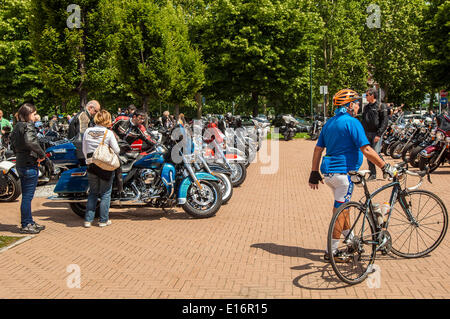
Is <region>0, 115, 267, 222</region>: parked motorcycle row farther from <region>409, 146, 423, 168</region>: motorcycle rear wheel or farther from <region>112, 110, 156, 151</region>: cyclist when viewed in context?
<region>409, 146, 423, 168</region>: motorcycle rear wheel

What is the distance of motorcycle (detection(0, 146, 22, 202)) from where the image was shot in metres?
8.95

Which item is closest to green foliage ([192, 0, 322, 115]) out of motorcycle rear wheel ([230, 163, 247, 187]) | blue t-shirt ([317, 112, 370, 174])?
motorcycle rear wheel ([230, 163, 247, 187])

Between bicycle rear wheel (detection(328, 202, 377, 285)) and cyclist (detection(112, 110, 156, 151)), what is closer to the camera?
bicycle rear wheel (detection(328, 202, 377, 285))

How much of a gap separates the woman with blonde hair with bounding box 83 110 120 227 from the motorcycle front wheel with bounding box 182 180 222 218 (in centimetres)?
124

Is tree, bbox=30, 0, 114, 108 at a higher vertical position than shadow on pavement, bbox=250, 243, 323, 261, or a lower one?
higher

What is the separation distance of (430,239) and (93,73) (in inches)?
480

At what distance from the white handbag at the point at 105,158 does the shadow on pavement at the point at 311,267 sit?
8.31 feet

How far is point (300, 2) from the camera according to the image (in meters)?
31.5

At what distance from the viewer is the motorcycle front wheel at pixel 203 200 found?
743cm

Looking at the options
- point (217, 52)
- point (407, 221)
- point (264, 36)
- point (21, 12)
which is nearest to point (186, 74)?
point (217, 52)

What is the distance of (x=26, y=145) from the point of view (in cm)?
666

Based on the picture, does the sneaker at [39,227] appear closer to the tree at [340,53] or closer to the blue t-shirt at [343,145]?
the blue t-shirt at [343,145]

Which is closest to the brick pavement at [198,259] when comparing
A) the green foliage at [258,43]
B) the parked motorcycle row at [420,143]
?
the parked motorcycle row at [420,143]

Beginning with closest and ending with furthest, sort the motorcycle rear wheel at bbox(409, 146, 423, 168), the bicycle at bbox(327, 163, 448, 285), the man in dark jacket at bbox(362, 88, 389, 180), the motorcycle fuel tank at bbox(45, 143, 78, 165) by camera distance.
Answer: the bicycle at bbox(327, 163, 448, 285) < the motorcycle fuel tank at bbox(45, 143, 78, 165) < the man in dark jacket at bbox(362, 88, 389, 180) < the motorcycle rear wheel at bbox(409, 146, 423, 168)
